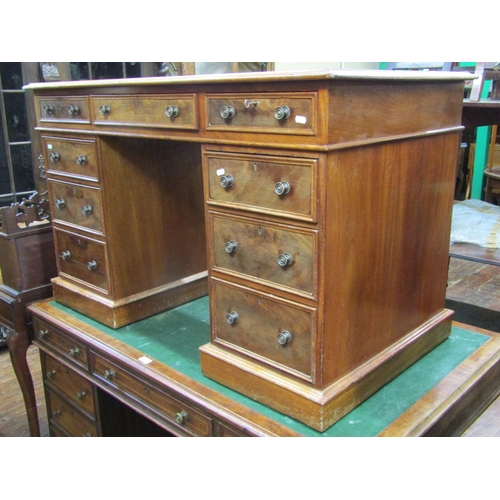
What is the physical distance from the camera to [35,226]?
216 centimetres

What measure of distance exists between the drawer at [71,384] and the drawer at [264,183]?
1050mm

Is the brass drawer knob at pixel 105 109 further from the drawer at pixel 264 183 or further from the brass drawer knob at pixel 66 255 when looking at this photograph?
the brass drawer knob at pixel 66 255

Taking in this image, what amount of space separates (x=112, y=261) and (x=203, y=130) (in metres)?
0.73

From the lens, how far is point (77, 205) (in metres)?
1.97

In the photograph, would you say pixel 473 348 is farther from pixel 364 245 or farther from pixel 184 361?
pixel 184 361

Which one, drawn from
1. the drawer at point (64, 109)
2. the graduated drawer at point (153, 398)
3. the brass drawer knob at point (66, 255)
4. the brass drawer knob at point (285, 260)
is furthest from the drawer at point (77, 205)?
the brass drawer knob at point (285, 260)

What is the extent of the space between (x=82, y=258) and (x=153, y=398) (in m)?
0.66

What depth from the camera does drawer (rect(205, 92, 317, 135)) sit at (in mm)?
1123

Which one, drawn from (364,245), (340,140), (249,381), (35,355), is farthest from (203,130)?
(35,355)

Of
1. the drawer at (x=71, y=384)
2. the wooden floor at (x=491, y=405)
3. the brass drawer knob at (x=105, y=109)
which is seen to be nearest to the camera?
the brass drawer knob at (x=105, y=109)

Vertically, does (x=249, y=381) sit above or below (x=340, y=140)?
below

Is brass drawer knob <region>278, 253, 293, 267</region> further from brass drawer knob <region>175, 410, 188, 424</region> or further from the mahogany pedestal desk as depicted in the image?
brass drawer knob <region>175, 410, 188, 424</region>

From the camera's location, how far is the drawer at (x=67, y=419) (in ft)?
6.96

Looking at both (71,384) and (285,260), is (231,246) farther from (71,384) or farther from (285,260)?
(71,384)
